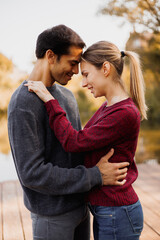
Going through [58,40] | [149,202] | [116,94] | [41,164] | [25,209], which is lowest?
[149,202]

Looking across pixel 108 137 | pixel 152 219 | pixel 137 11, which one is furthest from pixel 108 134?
pixel 137 11

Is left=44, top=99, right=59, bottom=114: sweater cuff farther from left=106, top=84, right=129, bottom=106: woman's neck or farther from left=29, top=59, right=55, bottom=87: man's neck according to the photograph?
left=106, top=84, right=129, bottom=106: woman's neck

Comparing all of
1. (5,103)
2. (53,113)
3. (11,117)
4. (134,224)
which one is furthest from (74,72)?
(5,103)

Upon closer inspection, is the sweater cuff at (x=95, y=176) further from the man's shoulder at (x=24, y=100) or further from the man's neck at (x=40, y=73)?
the man's neck at (x=40, y=73)

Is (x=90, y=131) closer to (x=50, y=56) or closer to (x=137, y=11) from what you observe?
(x=50, y=56)

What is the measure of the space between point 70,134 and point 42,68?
360mm

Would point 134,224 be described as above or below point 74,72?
below

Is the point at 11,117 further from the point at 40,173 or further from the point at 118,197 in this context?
the point at 118,197

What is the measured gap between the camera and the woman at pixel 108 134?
1219 millimetres

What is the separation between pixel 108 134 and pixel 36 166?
1.10 ft

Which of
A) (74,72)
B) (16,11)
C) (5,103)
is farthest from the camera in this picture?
(16,11)

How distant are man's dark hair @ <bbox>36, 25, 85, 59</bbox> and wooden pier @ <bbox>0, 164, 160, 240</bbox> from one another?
164 cm

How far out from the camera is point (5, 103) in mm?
16031

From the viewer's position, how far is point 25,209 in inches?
112
